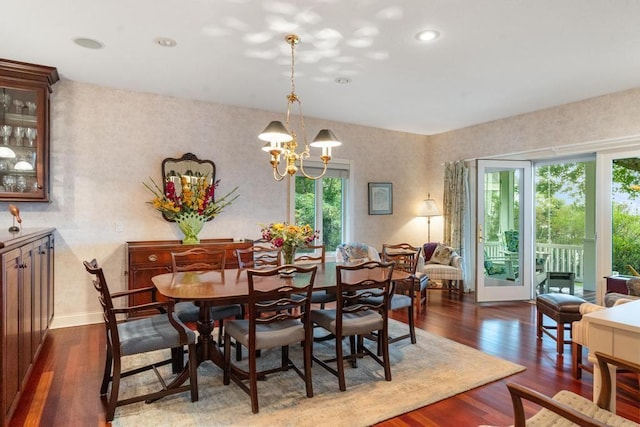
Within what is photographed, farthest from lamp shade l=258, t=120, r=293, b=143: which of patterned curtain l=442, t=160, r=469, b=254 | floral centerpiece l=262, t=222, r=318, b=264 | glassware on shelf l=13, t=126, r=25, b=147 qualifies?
patterned curtain l=442, t=160, r=469, b=254

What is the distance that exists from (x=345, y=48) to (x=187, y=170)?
2526mm

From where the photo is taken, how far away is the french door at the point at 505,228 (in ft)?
18.0

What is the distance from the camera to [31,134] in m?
3.76

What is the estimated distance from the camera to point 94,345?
3.58 metres

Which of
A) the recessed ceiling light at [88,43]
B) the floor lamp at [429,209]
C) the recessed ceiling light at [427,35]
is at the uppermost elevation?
the recessed ceiling light at [88,43]

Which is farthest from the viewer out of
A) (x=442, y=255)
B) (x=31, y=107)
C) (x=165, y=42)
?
(x=442, y=255)

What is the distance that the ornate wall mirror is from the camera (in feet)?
15.2

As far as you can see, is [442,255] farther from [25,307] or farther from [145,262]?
[25,307]

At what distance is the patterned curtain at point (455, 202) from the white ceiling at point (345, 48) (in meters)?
1.51

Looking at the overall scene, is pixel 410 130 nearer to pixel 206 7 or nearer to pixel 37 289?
pixel 206 7

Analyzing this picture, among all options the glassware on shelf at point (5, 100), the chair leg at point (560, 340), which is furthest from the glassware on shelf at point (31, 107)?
the chair leg at point (560, 340)

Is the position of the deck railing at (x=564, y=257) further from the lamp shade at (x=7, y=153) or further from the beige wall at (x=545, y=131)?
the lamp shade at (x=7, y=153)

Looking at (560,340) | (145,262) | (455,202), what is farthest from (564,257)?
(145,262)

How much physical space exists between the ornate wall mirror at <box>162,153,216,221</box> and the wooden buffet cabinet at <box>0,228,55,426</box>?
1464 mm
